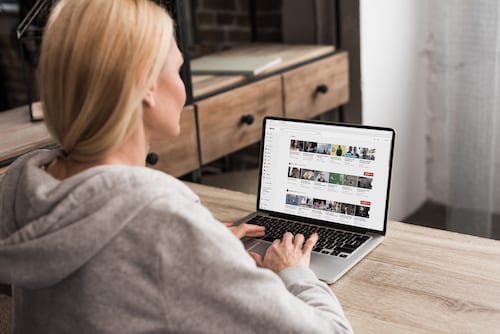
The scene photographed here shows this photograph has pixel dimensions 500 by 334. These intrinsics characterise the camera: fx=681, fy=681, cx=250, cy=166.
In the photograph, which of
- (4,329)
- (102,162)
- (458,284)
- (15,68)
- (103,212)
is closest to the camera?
(103,212)

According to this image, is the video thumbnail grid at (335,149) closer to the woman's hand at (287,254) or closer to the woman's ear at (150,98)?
the woman's hand at (287,254)

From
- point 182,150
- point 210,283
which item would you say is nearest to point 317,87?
point 182,150

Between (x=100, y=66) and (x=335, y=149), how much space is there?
662 mm

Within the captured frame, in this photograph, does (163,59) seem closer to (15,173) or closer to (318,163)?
(15,173)

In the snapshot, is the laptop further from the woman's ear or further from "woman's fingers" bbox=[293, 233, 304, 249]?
the woman's ear

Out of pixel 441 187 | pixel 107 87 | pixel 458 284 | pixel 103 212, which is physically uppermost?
pixel 107 87

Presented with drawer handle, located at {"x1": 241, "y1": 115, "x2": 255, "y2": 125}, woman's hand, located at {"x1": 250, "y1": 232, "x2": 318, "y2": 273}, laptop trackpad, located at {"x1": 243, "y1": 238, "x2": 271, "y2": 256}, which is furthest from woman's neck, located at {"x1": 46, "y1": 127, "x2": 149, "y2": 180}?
drawer handle, located at {"x1": 241, "y1": 115, "x2": 255, "y2": 125}

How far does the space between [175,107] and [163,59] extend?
0.11 meters

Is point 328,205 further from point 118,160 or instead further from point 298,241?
point 118,160

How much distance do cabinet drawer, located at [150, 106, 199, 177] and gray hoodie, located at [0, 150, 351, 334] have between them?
1047mm

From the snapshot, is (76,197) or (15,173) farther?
(15,173)

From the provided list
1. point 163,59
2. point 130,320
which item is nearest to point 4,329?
point 130,320

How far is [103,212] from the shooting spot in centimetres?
87

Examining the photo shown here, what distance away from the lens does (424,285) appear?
1226mm
